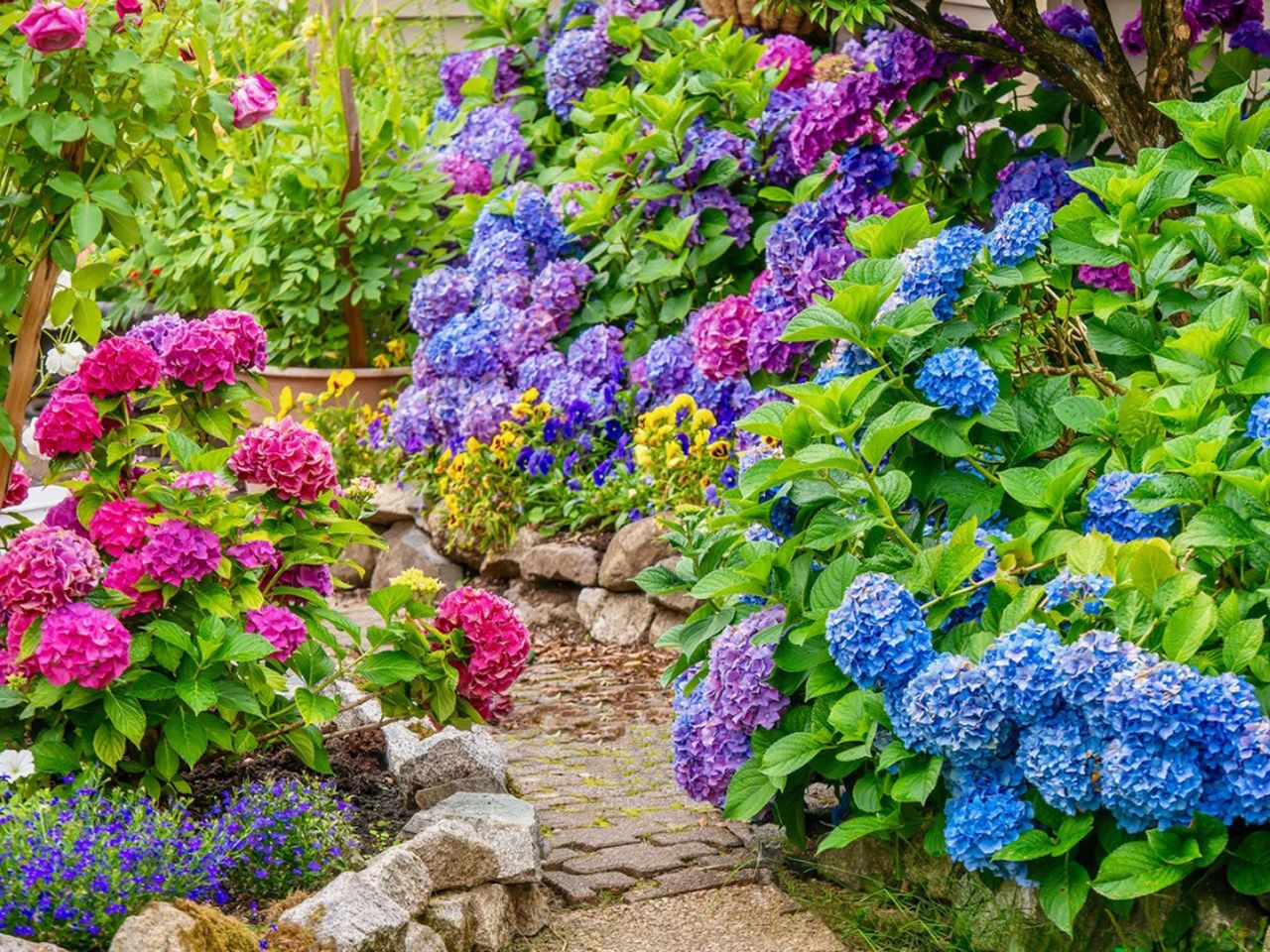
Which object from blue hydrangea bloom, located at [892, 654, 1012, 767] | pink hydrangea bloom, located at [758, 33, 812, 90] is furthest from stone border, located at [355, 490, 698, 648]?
blue hydrangea bloom, located at [892, 654, 1012, 767]

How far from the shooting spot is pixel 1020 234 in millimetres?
3018

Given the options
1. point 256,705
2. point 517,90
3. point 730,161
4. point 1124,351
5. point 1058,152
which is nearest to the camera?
point 256,705

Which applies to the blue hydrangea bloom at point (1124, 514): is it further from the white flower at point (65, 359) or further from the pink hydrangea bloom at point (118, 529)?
the white flower at point (65, 359)

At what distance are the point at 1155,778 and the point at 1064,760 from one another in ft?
0.51

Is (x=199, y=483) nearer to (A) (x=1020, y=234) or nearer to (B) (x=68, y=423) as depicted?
(B) (x=68, y=423)

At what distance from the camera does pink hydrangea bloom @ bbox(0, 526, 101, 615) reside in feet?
8.98

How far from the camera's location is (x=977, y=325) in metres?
3.03

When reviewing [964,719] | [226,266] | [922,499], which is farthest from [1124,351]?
[226,266]

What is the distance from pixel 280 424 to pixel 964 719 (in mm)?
1490

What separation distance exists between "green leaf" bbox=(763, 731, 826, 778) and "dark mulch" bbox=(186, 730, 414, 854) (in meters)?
0.80

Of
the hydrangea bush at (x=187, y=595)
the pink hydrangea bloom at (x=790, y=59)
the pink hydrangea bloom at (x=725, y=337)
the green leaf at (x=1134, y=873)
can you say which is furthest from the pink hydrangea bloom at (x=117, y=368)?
the pink hydrangea bloom at (x=790, y=59)

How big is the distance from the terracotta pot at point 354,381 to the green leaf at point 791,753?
4099 mm

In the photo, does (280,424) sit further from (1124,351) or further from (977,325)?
(1124,351)

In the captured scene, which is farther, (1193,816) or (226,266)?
(226,266)
